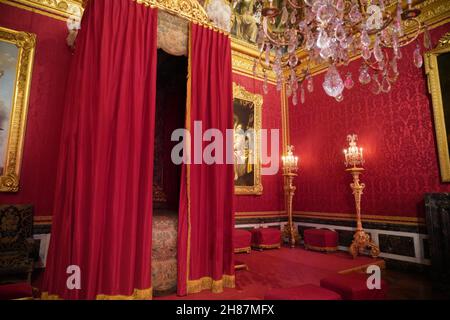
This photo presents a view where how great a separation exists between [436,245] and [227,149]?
10.6ft

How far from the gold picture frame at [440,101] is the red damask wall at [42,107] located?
5.78 meters

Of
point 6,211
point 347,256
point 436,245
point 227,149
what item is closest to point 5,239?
point 6,211

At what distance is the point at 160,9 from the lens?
3184mm

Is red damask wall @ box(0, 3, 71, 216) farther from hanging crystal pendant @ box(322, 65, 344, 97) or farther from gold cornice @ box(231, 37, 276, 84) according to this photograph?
hanging crystal pendant @ box(322, 65, 344, 97)

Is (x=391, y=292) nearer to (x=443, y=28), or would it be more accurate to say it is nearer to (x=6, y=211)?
(x=443, y=28)

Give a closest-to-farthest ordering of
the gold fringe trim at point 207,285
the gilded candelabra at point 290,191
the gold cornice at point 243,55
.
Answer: the gold fringe trim at point 207,285, the gilded candelabra at point 290,191, the gold cornice at point 243,55

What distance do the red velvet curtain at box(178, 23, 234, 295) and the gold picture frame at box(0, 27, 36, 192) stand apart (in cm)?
249

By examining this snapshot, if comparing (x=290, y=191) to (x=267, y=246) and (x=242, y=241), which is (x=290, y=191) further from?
(x=242, y=241)

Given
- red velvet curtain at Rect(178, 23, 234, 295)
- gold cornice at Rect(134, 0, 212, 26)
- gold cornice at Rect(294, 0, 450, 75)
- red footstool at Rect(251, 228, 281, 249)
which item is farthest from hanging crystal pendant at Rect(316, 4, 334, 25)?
red footstool at Rect(251, 228, 281, 249)

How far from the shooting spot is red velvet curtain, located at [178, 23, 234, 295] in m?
3.04

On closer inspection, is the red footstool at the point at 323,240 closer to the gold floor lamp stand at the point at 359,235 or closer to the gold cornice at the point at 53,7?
the gold floor lamp stand at the point at 359,235

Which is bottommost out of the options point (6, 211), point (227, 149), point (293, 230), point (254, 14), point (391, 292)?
point (391, 292)

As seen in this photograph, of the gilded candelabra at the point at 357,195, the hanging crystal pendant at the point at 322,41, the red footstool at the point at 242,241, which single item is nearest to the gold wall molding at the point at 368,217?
the gilded candelabra at the point at 357,195

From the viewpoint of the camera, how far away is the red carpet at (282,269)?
3027 mm
